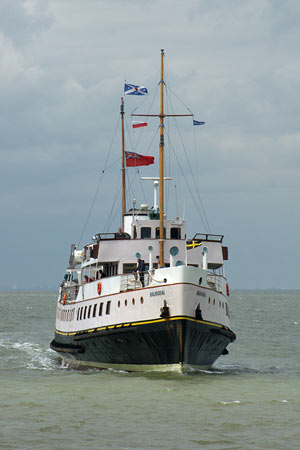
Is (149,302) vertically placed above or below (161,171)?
below

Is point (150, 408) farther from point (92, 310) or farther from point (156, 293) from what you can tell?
point (92, 310)

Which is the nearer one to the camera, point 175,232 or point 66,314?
point 175,232

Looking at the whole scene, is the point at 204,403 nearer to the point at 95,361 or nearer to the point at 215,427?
the point at 215,427

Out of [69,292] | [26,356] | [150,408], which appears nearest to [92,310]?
[69,292]

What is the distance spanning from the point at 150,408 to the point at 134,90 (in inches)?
741

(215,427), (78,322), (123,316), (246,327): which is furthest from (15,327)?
(215,427)

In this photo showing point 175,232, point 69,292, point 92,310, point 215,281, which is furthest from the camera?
point 69,292

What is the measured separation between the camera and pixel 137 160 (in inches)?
1639

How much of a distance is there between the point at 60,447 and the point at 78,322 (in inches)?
743

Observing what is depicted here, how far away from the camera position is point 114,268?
34781mm

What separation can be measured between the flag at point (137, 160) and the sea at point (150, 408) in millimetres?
11752

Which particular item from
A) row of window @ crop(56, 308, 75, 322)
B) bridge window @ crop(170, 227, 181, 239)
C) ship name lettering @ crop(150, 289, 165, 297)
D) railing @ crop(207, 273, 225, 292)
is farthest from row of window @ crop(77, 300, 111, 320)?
bridge window @ crop(170, 227, 181, 239)

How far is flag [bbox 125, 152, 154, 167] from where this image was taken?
41375mm

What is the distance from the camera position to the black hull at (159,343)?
1128 inches
